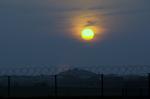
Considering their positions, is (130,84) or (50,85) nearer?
(130,84)

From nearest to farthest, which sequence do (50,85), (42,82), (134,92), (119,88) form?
1. (134,92)
2. (119,88)
3. (50,85)
4. (42,82)

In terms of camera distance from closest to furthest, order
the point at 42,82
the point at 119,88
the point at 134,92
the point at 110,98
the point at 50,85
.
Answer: the point at 110,98 → the point at 134,92 → the point at 119,88 → the point at 50,85 → the point at 42,82

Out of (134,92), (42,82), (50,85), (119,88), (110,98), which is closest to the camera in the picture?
(110,98)

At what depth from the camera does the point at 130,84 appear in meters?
41.5

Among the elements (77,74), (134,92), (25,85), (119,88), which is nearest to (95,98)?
(134,92)

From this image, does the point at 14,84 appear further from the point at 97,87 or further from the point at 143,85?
the point at 143,85

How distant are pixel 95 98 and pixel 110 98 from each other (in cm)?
111

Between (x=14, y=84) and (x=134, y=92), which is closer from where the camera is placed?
(x=134, y=92)

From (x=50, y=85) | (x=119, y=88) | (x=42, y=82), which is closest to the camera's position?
(x=119, y=88)

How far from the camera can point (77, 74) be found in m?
45.5

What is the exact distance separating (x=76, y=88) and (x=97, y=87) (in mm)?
2231

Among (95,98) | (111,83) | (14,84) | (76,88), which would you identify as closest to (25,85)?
(14,84)

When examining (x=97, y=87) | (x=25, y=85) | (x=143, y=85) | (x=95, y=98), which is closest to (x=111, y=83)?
(x=97, y=87)

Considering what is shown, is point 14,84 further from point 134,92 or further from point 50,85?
point 134,92
